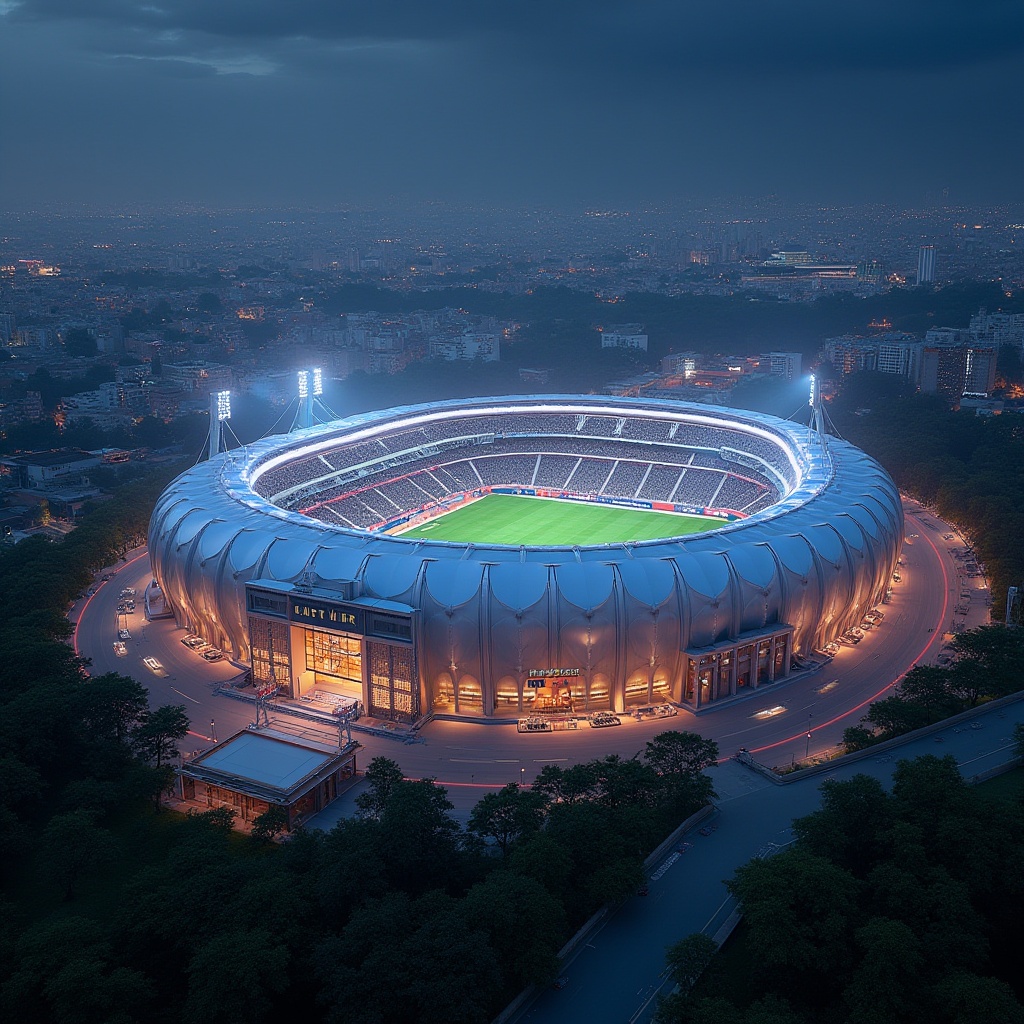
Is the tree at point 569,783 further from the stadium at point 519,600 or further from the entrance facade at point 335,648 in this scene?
the entrance facade at point 335,648

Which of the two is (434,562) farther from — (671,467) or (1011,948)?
(671,467)

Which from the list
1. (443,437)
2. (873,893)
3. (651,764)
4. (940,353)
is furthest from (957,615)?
(940,353)

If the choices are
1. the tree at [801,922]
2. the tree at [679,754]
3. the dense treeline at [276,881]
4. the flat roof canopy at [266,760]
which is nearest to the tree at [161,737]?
the dense treeline at [276,881]

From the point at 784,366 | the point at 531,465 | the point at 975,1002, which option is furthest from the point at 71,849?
the point at 784,366

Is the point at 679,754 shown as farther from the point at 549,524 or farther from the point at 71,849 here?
the point at 549,524

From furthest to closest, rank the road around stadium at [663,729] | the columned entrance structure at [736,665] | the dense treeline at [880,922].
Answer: the columned entrance structure at [736,665]
the road around stadium at [663,729]
the dense treeline at [880,922]
